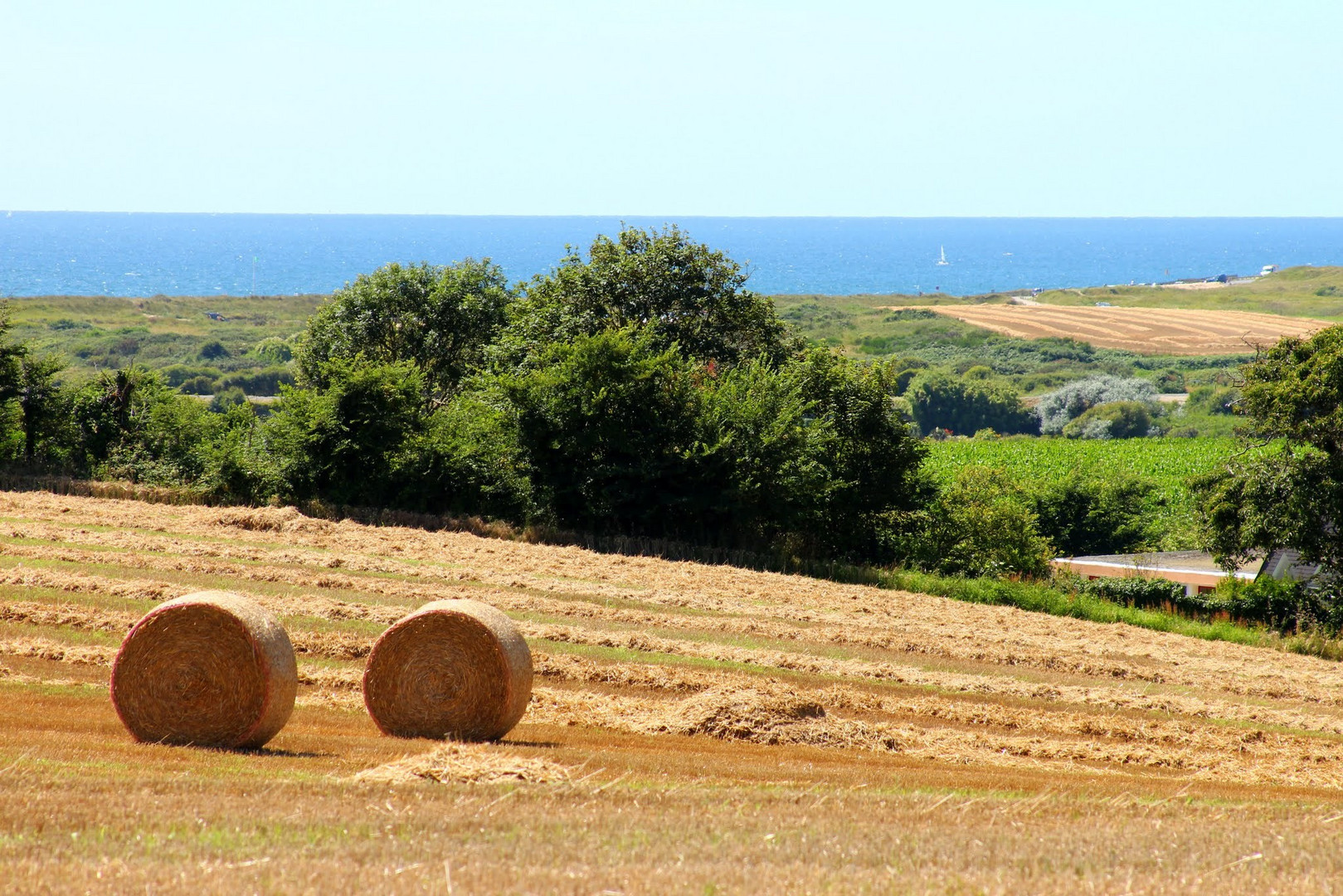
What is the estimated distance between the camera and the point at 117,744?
38.8 ft

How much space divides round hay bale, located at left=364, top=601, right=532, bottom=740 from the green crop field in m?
41.8

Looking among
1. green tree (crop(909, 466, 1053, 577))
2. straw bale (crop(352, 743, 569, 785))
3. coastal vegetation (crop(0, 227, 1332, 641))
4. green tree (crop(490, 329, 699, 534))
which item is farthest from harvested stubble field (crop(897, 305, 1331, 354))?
straw bale (crop(352, 743, 569, 785))

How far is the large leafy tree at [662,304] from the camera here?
38562mm

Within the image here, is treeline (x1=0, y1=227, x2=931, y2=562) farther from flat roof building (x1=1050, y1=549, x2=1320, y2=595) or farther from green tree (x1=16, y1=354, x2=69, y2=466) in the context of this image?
flat roof building (x1=1050, y1=549, x2=1320, y2=595)

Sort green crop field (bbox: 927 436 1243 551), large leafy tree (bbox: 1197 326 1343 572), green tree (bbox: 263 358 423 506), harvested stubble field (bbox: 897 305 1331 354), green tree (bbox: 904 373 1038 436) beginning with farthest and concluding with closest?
harvested stubble field (bbox: 897 305 1331 354), green tree (bbox: 904 373 1038 436), green crop field (bbox: 927 436 1243 551), green tree (bbox: 263 358 423 506), large leafy tree (bbox: 1197 326 1343 572)

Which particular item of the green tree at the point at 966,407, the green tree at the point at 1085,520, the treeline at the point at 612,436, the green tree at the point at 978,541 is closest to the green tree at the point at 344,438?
the treeline at the point at 612,436

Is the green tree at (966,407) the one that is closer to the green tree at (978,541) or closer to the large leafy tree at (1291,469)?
the green tree at (978,541)

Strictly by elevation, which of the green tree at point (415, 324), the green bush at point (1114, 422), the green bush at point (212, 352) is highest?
the green tree at point (415, 324)

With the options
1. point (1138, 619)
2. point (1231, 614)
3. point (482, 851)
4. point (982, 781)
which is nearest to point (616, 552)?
point (1138, 619)

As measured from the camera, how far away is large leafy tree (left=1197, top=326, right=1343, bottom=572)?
98.1 feet

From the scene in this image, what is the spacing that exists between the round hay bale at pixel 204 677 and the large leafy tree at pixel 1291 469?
86.0 feet

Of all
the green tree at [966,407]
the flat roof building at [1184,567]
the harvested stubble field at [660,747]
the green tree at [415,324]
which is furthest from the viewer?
the green tree at [966,407]

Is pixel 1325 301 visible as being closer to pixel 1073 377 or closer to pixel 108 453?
pixel 1073 377

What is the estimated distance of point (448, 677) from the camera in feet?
44.2
